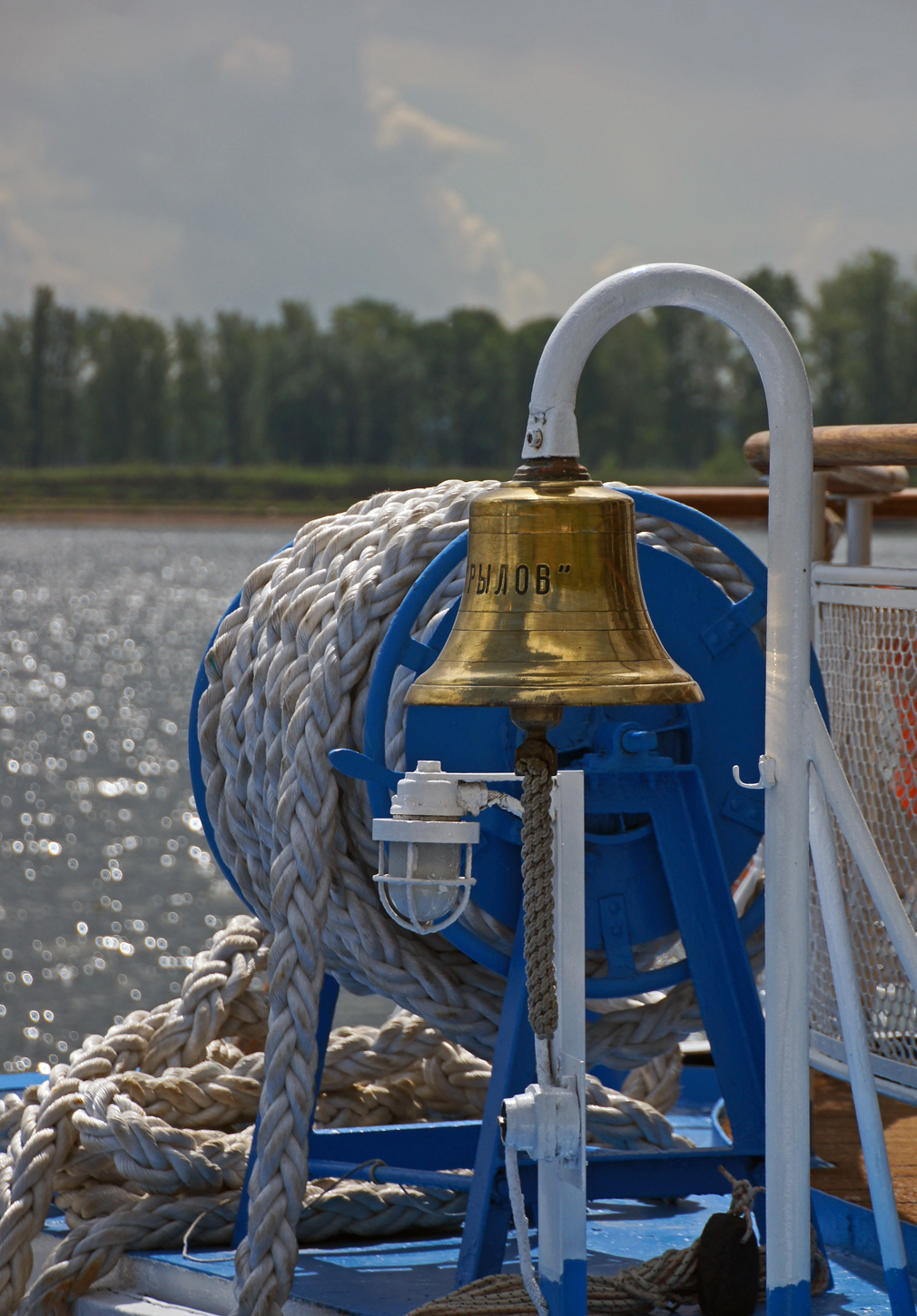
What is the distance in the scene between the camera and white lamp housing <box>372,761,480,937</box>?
1828 millimetres

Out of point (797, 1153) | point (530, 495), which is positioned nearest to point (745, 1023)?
point (797, 1153)

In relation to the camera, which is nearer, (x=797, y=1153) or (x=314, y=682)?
(x=797, y=1153)

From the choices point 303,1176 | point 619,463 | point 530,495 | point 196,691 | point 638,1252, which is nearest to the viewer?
point 530,495

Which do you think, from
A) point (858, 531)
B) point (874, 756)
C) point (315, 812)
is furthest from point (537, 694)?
point (858, 531)

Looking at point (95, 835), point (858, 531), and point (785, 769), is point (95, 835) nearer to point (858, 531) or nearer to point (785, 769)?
point (858, 531)

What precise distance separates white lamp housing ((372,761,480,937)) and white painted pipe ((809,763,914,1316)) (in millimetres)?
448

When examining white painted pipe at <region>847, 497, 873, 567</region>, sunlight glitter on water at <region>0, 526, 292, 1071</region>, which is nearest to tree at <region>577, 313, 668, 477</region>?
sunlight glitter on water at <region>0, 526, 292, 1071</region>

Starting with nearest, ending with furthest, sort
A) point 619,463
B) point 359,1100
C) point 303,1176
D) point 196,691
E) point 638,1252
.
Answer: point 303,1176, point 638,1252, point 196,691, point 359,1100, point 619,463

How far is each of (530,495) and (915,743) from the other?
1.22 meters

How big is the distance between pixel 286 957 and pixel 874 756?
106 cm

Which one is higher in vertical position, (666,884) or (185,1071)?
(666,884)

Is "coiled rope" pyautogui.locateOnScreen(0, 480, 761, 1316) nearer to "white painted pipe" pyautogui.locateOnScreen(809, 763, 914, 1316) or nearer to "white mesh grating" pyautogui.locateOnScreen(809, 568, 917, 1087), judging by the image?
"white mesh grating" pyautogui.locateOnScreen(809, 568, 917, 1087)

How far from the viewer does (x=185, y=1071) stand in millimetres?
3068

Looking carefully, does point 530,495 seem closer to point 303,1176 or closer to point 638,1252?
point 303,1176
